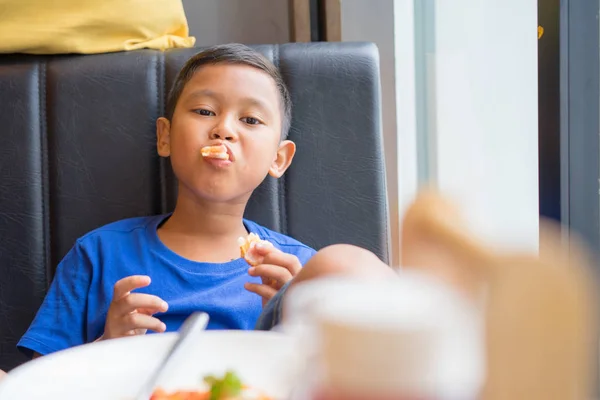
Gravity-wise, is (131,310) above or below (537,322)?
below

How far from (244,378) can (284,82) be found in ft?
2.54

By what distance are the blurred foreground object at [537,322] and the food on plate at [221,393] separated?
0.88 feet

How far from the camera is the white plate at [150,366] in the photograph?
533 mm

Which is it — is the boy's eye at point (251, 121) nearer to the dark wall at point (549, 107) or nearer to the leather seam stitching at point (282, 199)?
the leather seam stitching at point (282, 199)

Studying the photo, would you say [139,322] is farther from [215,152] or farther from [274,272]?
[215,152]

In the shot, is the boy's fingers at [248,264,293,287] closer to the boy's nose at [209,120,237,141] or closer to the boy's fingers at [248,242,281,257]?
the boy's fingers at [248,242,281,257]

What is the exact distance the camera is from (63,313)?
3.66ft

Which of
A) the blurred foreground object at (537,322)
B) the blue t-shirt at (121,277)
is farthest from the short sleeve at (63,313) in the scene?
the blurred foreground object at (537,322)

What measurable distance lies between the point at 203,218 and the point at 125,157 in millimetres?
175

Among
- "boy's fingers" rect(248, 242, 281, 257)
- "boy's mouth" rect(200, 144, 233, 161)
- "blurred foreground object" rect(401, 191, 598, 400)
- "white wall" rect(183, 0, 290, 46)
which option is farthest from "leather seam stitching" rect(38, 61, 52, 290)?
"blurred foreground object" rect(401, 191, 598, 400)

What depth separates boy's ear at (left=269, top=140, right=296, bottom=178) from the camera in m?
1.24

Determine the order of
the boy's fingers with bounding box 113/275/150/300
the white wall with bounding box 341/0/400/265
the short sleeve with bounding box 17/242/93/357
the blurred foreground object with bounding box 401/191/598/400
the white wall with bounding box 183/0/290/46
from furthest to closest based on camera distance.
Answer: the white wall with bounding box 183/0/290/46 → the white wall with bounding box 341/0/400/265 → the short sleeve with bounding box 17/242/93/357 → the boy's fingers with bounding box 113/275/150/300 → the blurred foreground object with bounding box 401/191/598/400

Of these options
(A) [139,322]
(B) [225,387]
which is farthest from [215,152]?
(B) [225,387]

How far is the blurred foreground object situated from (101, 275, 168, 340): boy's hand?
67 cm
